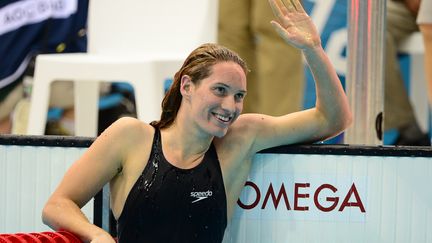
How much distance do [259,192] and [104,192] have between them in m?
0.45

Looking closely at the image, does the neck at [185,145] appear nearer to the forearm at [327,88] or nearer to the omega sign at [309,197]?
the omega sign at [309,197]

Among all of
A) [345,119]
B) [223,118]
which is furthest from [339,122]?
[223,118]

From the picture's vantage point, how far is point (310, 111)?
3064mm

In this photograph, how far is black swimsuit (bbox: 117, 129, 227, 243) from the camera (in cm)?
296

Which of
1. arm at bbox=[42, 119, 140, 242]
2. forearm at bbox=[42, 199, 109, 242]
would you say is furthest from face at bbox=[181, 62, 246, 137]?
forearm at bbox=[42, 199, 109, 242]

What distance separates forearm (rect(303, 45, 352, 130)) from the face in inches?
8.1

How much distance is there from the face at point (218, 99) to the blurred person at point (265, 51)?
1842 mm

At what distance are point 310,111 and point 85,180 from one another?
650mm

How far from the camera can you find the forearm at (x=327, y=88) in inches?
118

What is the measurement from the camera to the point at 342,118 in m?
3.06

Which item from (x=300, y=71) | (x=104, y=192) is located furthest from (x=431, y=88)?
(x=104, y=192)

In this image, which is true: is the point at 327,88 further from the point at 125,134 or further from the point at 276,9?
the point at 125,134

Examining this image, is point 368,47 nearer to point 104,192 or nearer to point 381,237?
point 381,237

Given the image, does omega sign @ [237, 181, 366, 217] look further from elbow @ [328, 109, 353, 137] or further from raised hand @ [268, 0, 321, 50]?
raised hand @ [268, 0, 321, 50]
